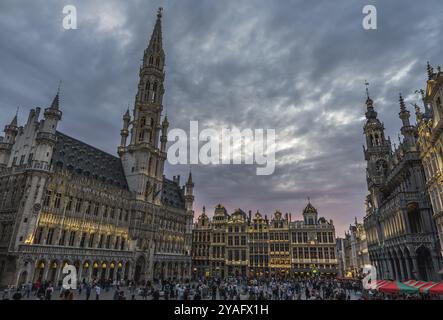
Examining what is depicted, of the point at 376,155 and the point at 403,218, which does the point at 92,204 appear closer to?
the point at 403,218

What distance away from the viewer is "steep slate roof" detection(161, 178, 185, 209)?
75.9 meters

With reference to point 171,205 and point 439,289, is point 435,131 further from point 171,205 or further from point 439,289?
point 171,205

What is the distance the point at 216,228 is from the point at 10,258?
2298 inches

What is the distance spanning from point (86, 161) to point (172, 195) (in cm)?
2995

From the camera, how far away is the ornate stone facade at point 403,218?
34312mm

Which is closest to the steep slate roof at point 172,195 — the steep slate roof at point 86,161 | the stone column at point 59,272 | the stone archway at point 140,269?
the steep slate roof at point 86,161

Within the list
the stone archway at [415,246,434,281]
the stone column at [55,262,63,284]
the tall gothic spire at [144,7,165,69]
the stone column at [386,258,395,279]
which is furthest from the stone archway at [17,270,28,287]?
the tall gothic spire at [144,7,165,69]

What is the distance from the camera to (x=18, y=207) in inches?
1581

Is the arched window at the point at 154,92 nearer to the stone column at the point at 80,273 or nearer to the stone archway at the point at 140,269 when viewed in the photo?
the stone archway at the point at 140,269

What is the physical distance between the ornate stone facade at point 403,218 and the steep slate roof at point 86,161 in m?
51.2

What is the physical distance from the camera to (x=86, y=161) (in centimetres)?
5516

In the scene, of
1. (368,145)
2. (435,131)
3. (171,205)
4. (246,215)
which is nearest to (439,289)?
(435,131)

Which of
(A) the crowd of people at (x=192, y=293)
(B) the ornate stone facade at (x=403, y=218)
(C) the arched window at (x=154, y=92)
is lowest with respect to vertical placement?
(A) the crowd of people at (x=192, y=293)

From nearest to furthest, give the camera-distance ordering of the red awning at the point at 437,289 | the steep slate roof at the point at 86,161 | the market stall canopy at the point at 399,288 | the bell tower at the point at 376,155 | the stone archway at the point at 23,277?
the red awning at the point at 437,289, the market stall canopy at the point at 399,288, the stone archway at the point at 23,277, the steep slate roof at the point at 86,161, the bell tower at the point at 376,155
